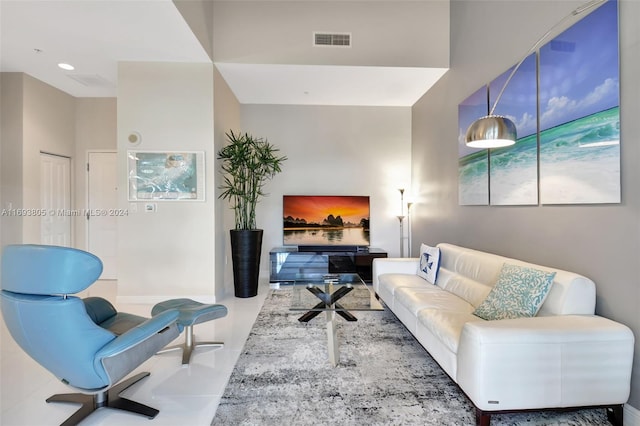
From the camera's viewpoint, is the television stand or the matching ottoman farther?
the television stand

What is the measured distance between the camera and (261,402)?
1.93 metres

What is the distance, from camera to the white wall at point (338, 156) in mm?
5383

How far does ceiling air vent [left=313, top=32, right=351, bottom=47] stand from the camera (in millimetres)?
3967

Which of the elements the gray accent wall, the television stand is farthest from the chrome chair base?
the television stand

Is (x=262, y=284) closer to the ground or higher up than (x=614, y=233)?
closer to the ground

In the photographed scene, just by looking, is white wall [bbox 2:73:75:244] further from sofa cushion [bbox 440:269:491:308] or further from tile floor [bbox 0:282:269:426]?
sofa cushion [bbox 440:269:491:308]

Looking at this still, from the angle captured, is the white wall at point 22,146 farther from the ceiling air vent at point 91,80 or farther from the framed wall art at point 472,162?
the framed wall art at point 472,162

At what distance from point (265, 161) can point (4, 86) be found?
3.68 meters

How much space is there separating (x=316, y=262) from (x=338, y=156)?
1.93m

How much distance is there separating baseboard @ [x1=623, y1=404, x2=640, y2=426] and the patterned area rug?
101 mm

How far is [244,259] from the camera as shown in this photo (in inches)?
168

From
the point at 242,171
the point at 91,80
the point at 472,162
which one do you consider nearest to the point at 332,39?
the point at 242,171

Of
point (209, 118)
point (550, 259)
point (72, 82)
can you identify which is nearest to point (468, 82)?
point (550, 259)

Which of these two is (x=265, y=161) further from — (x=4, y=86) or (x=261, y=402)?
(x=4, y=86)
